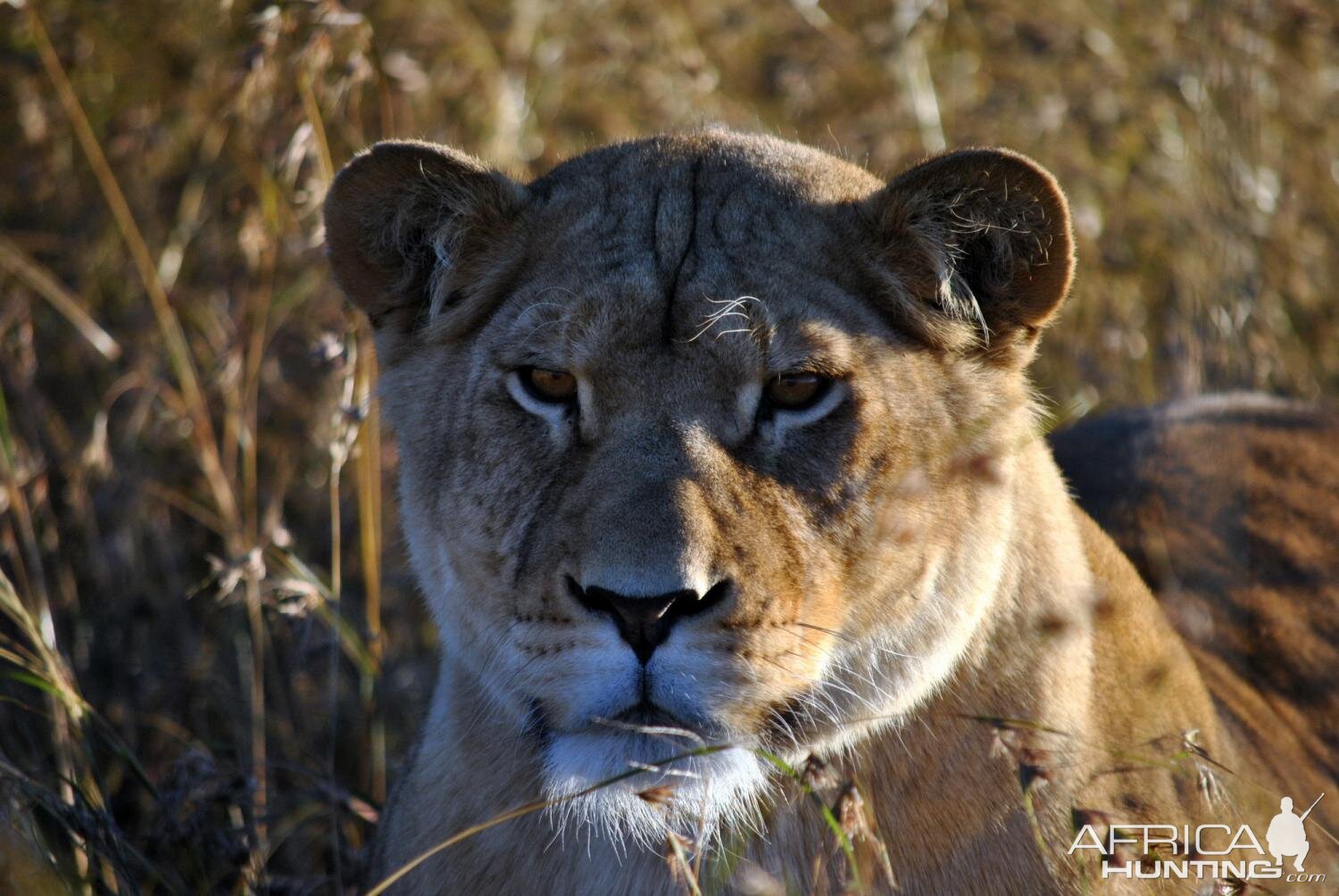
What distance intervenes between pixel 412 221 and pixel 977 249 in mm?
1101

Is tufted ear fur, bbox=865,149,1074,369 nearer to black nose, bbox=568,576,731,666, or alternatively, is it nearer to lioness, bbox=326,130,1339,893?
lioness, bbox=326,130,1339,893

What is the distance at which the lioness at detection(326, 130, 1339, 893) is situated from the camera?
2363 mm

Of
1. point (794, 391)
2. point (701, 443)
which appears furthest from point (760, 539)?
point (794, 391)

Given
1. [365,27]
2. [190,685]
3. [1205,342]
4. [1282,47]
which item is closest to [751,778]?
[365,27]

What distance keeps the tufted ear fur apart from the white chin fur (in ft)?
2.87

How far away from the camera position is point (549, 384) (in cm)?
267

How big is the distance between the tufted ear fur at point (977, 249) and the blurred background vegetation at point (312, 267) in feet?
4.22

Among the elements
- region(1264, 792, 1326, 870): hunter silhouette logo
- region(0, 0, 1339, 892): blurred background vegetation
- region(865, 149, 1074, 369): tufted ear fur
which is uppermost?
region(865, 149, 1074, 369): tufted ear fur

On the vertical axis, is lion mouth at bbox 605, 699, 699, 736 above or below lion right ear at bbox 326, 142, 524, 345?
below

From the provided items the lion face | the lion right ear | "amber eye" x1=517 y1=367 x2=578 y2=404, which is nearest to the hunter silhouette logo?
the lion face

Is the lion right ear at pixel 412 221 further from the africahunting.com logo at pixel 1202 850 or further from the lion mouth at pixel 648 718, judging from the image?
the africahunting.com logo at pixel 1202 850

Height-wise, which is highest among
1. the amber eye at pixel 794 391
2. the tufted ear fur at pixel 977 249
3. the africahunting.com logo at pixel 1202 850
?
the tufted ear fur at pixel 977 249

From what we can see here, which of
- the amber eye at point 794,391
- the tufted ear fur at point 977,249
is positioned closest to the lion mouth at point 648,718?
the amber eye at point 794,391

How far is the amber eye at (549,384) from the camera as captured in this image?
8.67ft
